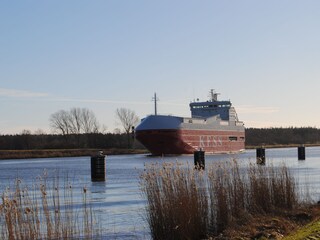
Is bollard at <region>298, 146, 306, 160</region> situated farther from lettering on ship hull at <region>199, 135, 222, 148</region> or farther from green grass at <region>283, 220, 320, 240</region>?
green grass at <region>283, 220, 320, 240</region>

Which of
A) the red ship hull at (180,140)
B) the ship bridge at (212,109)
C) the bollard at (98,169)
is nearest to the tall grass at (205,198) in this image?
the bollard at (98,169)

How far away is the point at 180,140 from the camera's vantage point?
73000 mm

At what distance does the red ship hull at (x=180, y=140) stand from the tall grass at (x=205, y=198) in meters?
55.5

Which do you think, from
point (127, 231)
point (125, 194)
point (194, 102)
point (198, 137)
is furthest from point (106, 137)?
point (127, 231)

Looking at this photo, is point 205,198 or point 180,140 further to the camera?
point 180,140

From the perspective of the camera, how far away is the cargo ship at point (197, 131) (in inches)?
2825

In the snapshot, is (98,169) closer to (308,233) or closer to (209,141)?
(308,233)

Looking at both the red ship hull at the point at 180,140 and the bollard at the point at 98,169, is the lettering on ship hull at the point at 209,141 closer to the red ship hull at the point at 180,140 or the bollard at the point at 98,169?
the red ship hull at the point at 180,140

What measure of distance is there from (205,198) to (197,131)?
65.3 meters

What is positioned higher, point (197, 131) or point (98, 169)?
point (197, 131)

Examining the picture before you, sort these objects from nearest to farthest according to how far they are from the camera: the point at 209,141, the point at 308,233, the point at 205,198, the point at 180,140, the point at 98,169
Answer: the point at 308,233
the point at 205,198
the point at 98,169
the point at 180,140
the point at 209,141

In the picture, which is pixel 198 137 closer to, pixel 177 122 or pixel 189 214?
pixel 177 122

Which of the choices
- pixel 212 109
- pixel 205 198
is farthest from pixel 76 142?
pixel 205 198

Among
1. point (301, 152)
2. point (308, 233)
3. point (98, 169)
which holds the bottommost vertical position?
point (308, 233)
